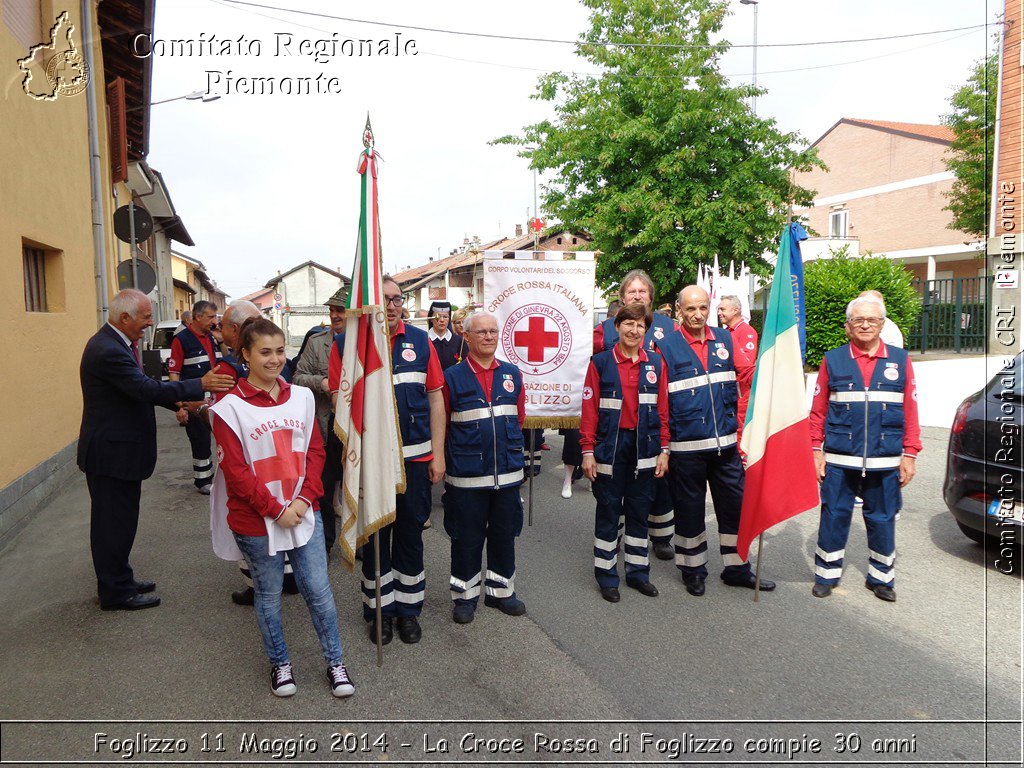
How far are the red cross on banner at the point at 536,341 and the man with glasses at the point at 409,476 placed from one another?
2085mm

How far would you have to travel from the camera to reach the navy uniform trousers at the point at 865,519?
15.1 feet

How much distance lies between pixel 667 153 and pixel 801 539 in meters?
14.7

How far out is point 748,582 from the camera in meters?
4.86

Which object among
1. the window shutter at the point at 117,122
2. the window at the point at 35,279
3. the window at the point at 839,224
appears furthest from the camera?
the window at the point at 839,224

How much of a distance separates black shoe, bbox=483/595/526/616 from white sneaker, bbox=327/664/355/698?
122 centimetres

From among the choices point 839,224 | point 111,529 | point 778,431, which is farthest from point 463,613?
point 839,224

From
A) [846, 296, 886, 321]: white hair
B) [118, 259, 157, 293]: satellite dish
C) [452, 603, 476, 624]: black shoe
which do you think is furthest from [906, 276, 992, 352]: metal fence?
[452, 603, 476, 624]: black shoe

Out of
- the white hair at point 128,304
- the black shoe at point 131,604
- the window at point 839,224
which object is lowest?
the black shoe at point 131,604

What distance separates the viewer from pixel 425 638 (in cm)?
410

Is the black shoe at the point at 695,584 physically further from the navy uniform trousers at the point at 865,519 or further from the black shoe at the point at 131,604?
the black shoe at the point at 131,604

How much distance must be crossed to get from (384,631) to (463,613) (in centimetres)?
51

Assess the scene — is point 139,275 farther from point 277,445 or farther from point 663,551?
point 663,551

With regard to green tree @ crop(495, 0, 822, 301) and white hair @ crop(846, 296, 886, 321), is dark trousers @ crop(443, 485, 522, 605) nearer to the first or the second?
white hair @ crop(846, 296, 886, 321)

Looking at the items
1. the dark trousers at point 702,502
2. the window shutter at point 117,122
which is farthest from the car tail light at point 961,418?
the window shutter at point 117,122
